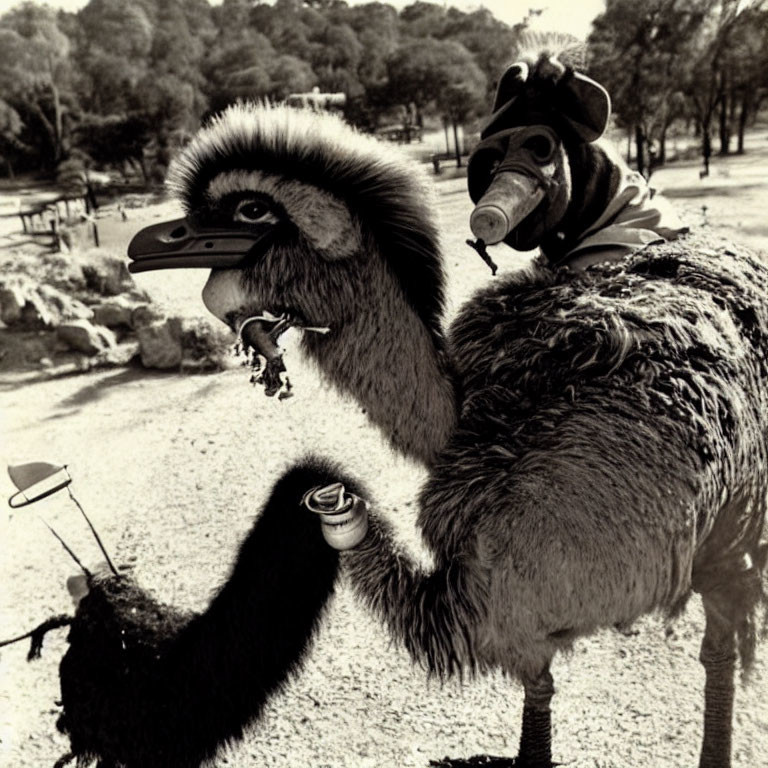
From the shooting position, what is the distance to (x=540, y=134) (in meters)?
2.21

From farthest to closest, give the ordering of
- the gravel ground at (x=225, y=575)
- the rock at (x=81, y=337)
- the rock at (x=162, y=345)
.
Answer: the rock at (x=81, y=337)
the rock at (x=162, y=345)
the gravel ground at (x=225, y=575)

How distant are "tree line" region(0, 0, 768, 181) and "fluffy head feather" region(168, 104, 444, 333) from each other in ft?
51.9

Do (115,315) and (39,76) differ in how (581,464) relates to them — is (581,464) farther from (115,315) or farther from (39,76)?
(39,76)

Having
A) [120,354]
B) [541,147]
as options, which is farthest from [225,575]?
[120,354]

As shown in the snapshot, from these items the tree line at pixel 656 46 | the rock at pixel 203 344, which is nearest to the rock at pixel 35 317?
the rock at pixel 203 344

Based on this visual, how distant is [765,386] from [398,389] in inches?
43.1

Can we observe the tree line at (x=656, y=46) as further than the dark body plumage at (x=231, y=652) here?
Yes

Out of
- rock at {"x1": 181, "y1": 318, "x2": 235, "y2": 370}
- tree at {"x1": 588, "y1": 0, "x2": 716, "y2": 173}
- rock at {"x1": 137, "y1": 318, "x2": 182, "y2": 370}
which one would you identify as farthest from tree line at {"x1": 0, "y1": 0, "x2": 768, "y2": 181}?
rock at {"x1": 181, "y1": 318, "x2": 235, "y2": 370}

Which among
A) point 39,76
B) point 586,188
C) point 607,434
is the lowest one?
point 607,434

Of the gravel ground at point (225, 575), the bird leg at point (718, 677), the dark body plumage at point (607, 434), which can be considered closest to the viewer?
the dark body plumage at point (607, 434)

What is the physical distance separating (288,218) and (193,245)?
25 cm

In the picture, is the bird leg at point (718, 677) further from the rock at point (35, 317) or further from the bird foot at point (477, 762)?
the rock at point (35, 317)

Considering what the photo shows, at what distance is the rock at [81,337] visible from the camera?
8.35m

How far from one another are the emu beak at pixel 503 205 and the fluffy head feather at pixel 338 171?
159 millimetres
